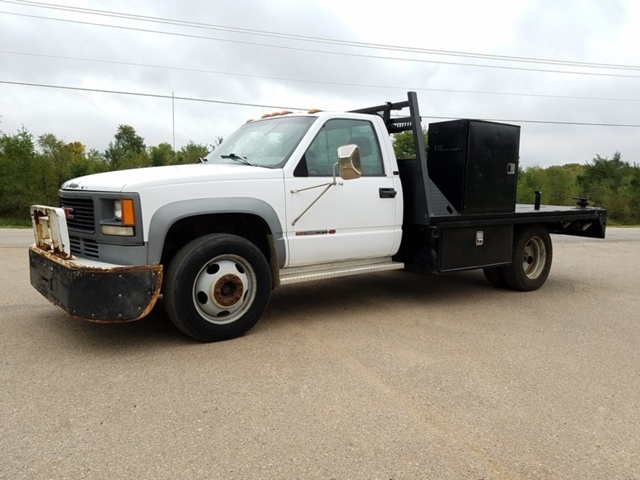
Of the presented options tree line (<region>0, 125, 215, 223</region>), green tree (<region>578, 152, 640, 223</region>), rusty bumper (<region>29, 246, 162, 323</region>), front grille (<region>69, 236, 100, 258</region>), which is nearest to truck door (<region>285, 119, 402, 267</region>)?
rusty bumper (<region>29, 246, 162, 323</region>)

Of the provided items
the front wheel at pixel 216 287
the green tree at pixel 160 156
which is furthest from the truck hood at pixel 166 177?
the green tree at pixel 160 156

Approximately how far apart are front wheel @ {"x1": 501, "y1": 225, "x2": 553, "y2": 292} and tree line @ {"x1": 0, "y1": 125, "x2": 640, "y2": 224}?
33.1ft

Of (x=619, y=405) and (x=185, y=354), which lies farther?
(x=185, y=354)

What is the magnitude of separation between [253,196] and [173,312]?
1214 millimetres

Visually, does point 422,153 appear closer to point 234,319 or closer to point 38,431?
point 234,319

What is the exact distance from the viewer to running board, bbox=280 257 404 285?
5.17 metres

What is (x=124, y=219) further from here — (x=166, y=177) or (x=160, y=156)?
(x=160, y=156)

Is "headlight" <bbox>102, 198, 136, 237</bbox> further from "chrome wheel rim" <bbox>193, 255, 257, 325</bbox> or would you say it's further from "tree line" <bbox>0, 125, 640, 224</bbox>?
"tree line" <bbox>0, 125, 640, 224</bbox>

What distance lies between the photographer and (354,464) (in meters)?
2.75

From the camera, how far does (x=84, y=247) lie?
4617 mm

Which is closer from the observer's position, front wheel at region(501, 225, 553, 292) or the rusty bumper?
the rusty bumper

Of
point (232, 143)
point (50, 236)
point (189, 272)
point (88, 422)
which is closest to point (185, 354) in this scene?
point (189, 272)

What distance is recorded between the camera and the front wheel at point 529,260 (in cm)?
703

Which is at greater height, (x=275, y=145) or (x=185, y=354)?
(x=275, y=145)
